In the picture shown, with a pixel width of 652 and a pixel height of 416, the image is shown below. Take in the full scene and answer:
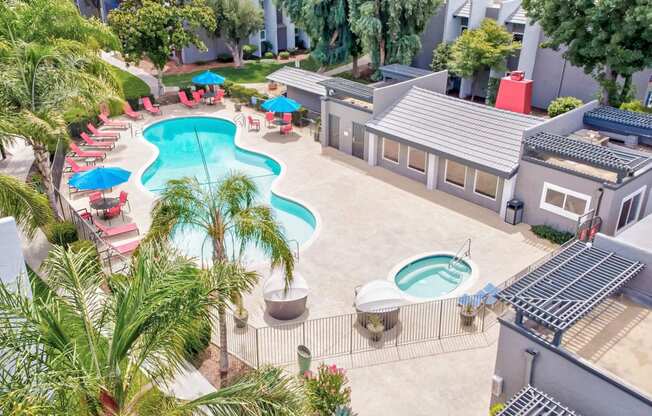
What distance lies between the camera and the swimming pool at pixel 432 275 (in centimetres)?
2025

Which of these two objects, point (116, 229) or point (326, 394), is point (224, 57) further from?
point (326, 394)

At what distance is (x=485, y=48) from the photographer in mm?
35906

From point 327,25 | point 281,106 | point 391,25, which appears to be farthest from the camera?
point 327,25

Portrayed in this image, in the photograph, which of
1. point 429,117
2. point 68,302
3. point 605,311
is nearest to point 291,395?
point 68,302

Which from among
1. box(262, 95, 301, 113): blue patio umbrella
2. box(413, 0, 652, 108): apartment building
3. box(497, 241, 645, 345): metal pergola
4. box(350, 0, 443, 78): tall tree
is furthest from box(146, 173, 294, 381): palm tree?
box(350, 0, 443, 78): tall tree

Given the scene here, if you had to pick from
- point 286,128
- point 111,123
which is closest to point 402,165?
point 286,128

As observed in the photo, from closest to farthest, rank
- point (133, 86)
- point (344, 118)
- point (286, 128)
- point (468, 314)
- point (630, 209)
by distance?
point (468, 314) < point (630, 209) < point (344, 118) < point (286, 128) < point (133, 86)

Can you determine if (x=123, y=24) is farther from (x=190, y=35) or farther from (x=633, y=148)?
(x=633, y=148)

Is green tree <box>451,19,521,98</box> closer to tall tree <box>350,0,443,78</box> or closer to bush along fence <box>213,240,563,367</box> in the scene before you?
tall tree <box>350,0,443,78</box>

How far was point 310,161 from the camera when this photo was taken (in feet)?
102

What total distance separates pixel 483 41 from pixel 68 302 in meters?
32.6

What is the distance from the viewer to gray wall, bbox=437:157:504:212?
2509cm

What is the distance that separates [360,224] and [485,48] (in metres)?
18.2

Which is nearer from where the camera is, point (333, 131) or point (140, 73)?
point (333, 131)
